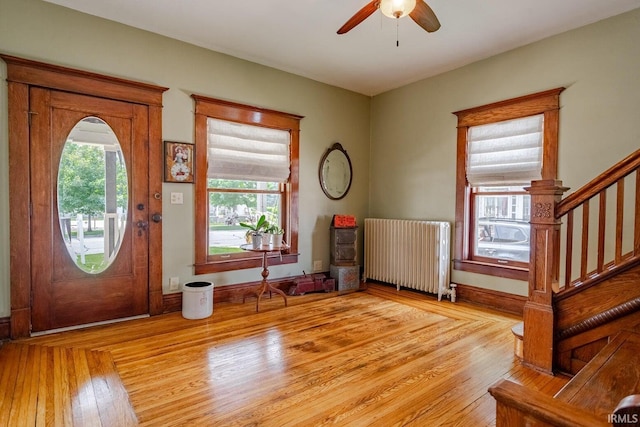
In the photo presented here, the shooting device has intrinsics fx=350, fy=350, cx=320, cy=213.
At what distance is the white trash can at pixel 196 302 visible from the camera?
3393 millimetres

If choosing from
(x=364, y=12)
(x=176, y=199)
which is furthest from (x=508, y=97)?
(x=176, y=199)

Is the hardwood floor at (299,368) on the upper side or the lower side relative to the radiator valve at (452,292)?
lower

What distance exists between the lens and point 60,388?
209cm

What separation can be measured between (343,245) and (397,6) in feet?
9.78

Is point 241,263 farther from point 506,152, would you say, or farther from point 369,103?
point 506,152

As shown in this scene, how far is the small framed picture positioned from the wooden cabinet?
1.96 m

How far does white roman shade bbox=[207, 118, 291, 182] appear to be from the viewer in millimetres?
3879

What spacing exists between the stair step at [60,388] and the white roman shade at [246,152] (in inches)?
82.2

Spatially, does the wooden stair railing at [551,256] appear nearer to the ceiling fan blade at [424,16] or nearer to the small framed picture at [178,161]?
the ceiling fan blade at [424,16]

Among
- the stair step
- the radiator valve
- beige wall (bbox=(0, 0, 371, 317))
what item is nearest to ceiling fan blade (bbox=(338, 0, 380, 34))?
beige wall (bbox=(0, 0, 371, 317))

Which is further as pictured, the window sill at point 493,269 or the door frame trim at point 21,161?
the window sill at point 493,269

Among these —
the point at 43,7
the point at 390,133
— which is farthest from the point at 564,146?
the point at 43,7

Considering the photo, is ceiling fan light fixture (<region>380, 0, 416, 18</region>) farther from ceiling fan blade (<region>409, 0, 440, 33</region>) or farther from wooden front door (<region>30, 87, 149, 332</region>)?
wooden front door (<region>30, 87, 149, 332</region>)

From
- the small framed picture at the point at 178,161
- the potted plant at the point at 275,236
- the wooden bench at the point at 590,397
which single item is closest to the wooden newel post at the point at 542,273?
the wooden bench at the point at 590,397
